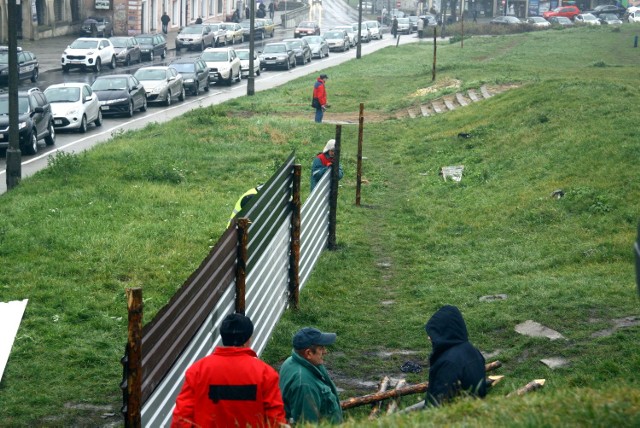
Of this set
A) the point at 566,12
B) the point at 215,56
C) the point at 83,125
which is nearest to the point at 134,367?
the point at 83,125

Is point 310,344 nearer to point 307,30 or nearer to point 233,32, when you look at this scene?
point 233,32

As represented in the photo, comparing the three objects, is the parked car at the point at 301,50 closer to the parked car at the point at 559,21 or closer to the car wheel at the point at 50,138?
the parked car at the point at 559,21

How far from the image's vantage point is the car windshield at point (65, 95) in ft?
103

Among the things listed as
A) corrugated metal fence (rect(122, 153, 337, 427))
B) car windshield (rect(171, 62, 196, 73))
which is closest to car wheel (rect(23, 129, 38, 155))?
corrugated metal fence (rect(122, 153, 337, 427))

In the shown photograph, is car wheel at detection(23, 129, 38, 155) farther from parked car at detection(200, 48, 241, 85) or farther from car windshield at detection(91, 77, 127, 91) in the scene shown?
parked car at detection(200, 48, 241, 85)

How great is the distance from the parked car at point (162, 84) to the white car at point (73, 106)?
5.88 m

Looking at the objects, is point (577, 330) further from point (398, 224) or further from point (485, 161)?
point (485, 161)

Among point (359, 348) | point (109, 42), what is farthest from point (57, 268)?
point (109, 42)

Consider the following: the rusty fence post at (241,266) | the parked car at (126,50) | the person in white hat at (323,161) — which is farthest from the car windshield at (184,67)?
the rusty fence post at (241,266)

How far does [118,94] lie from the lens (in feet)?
114

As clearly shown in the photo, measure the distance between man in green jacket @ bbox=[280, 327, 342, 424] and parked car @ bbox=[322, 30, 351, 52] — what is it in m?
65.5

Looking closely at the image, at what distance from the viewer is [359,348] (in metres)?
10.9

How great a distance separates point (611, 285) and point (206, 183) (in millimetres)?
10283

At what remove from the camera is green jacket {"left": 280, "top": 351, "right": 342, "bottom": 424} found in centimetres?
682
